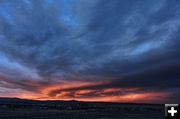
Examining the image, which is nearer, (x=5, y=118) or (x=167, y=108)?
(x=167, y=108)

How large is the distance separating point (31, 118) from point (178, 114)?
44.8 meters

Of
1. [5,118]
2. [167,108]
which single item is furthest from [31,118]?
[167,108]

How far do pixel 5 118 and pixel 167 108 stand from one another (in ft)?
146

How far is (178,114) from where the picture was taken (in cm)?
1203

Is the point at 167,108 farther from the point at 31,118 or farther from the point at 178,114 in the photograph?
the point at 31,118

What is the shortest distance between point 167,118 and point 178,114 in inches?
18.1

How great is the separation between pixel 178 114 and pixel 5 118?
147ft

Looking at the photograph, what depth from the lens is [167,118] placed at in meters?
12.1

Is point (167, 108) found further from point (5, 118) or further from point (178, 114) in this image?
point (5, 118)

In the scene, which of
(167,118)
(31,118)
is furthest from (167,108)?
(31,118)

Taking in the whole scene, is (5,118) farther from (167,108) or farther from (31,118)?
(167,108)

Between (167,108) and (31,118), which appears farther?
(31,118)

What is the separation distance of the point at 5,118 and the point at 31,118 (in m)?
4.45

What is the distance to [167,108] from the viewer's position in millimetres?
12242
